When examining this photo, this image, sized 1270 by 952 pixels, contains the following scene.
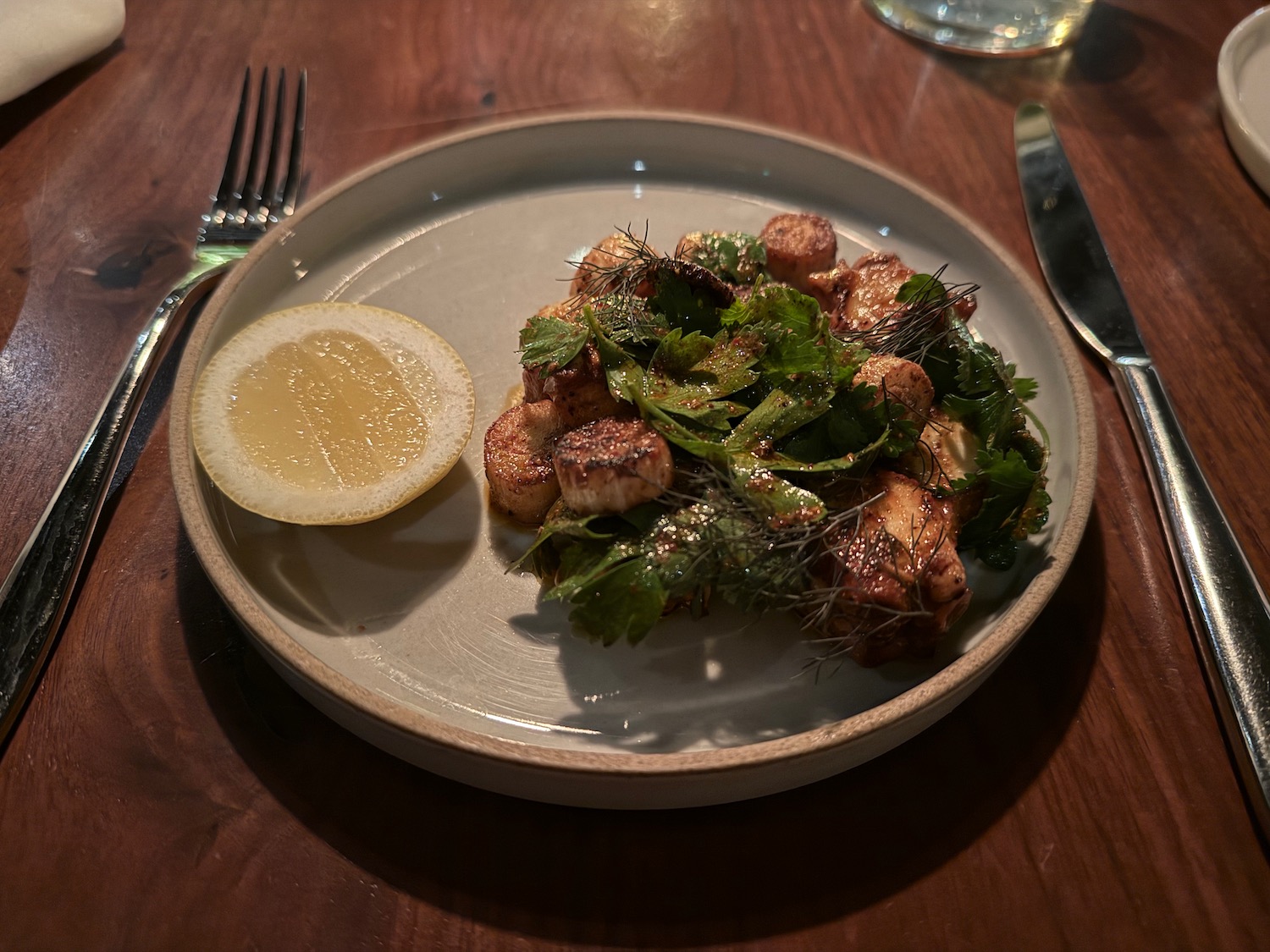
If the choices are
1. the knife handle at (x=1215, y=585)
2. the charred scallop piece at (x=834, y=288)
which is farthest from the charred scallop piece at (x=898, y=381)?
the knife handle at (x=1215, y=585)

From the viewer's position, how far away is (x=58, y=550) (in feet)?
5.08

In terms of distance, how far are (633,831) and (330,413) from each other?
0.95 m

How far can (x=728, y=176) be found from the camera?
2.32 m

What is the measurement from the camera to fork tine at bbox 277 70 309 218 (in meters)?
2.26

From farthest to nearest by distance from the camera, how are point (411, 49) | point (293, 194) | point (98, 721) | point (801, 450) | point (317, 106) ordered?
point (411, 49)
point (317, 106)
point (293, 194)
point (801, 450)
point (98, 721)

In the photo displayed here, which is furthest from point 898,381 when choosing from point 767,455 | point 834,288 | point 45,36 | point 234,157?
point 45,36

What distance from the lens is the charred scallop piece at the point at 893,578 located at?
1.40 metres

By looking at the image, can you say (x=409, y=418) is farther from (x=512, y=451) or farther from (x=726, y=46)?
(x=726, y=46)

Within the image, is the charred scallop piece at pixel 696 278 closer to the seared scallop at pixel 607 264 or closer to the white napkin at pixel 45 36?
the seared scallop at pixel 607 264

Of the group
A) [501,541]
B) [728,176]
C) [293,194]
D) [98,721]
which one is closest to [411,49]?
[293,194]

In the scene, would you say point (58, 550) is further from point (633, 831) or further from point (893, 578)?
point (893, 578)

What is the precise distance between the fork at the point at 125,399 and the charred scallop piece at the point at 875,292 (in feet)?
4.82

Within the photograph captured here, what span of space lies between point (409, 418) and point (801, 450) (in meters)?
0.75

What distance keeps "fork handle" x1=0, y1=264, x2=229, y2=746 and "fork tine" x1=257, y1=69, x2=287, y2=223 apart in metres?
0.56
